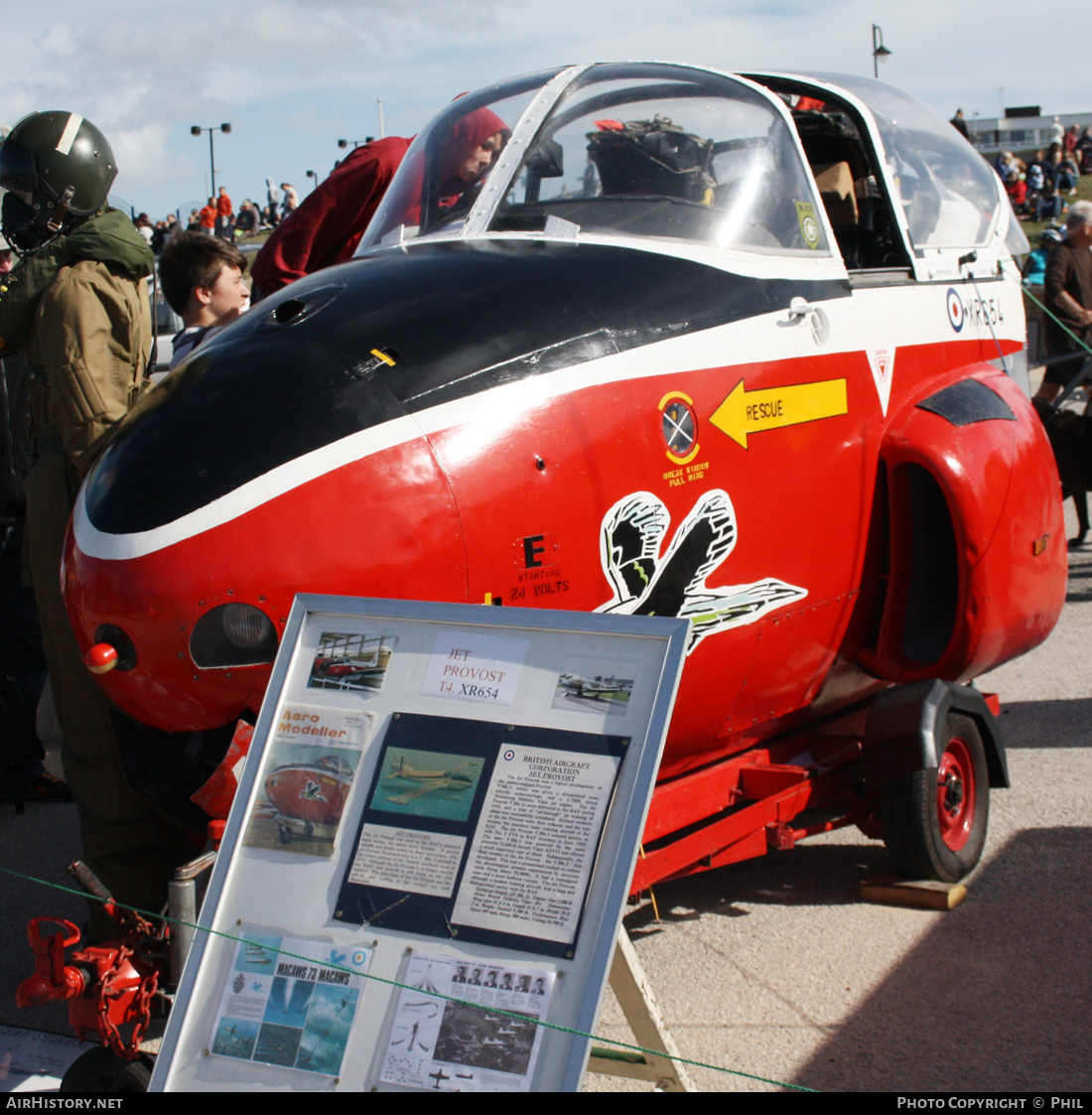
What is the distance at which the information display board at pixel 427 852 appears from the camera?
198cm

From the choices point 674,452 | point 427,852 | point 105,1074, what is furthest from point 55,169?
point 427,852

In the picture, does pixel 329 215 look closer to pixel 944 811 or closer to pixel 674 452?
pixel 674 452

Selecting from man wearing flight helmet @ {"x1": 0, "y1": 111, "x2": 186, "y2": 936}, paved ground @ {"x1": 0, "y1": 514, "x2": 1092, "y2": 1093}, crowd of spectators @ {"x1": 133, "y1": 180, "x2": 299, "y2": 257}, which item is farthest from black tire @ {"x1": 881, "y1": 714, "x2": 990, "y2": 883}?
crowd of spectators @ {"x1": 133, "y1": 180, "x2": 299, "y2": 257}

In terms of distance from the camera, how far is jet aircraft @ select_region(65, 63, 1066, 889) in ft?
8.68

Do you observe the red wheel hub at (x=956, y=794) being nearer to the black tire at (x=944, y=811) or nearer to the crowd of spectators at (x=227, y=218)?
the black tire at (x=944, y=811)

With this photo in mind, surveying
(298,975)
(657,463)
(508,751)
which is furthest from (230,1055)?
(657,463)

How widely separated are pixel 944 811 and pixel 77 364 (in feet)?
11.1

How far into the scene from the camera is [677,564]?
10.5ft

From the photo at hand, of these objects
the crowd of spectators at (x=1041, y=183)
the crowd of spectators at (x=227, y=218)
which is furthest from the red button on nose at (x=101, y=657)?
the crowd of spectators at (x=1041, y=183)

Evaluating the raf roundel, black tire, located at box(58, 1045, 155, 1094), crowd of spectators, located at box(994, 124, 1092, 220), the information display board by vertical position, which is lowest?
black tire, located at box(58, 1045, 155, 1094)

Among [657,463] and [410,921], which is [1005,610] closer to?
[657,463]

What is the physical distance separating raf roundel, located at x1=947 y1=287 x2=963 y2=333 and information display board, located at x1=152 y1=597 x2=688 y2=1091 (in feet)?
9.36

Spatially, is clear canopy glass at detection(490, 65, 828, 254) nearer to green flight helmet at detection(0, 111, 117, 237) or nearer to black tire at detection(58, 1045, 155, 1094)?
green flight helmet at detection(0, 111, 117, 237)

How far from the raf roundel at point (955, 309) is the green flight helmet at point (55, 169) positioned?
10.6ft
